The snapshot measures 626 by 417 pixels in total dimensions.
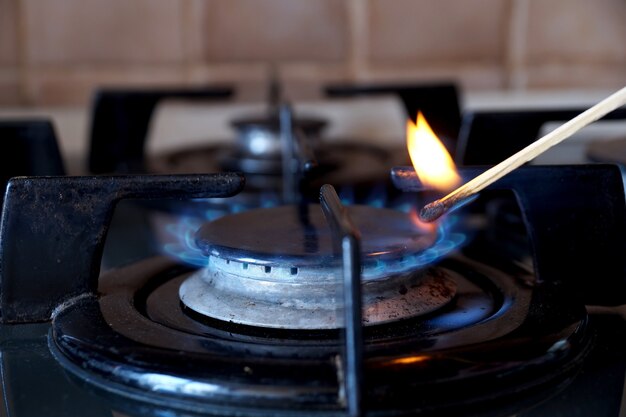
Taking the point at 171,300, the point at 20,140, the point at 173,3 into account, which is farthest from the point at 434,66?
the point at 171,300

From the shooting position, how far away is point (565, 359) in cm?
43

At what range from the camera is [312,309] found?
1.53 ft

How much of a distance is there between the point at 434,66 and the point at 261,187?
55cm

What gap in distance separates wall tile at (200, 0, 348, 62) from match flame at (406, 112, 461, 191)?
71 centimetres

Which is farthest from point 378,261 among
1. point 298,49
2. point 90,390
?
point 298,49

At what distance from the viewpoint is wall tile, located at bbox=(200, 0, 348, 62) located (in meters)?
1.23

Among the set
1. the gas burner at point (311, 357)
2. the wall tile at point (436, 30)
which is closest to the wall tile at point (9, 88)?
the wall tile at point (436, 30)

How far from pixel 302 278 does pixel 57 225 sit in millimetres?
170

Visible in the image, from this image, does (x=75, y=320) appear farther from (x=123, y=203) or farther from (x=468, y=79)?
(x=468, y=79)

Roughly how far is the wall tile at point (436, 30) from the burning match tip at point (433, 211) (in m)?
0.82

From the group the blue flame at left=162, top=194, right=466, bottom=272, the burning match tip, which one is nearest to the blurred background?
the blue flame at left=162, top=194, right=466, bottom=272

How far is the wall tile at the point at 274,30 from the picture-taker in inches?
48.6

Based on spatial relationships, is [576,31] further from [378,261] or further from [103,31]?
[378,261]

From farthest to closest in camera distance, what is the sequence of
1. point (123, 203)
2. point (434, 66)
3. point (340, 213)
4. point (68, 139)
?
1. point (434, 66)
2. point (68, 139)
3. point (123, 203)
4. point (340, 213)
